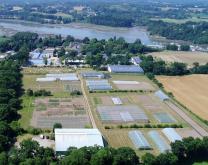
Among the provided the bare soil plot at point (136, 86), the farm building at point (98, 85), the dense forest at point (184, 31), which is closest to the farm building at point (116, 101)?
the farm building at point (98, 85)

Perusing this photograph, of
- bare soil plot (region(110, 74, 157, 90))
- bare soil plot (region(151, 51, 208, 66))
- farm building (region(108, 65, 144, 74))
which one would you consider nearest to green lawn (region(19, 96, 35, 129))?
bare soil plot (region(110, 74, 157, 90))

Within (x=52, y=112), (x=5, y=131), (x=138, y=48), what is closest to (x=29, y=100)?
(x=52, y=112)

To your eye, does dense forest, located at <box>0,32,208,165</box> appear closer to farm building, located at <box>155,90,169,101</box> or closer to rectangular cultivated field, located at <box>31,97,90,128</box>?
rectangular cultivated field, located at <box>31,97,90,128</box>

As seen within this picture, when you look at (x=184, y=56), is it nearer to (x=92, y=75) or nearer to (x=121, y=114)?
(x=92, y=75)

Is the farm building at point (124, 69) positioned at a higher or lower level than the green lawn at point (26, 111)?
lower

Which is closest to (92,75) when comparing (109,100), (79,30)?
(109,100)

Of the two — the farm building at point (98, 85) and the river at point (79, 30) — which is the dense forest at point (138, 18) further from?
the farm building at point (98, 85)

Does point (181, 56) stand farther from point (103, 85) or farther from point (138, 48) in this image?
point (103, 85)
